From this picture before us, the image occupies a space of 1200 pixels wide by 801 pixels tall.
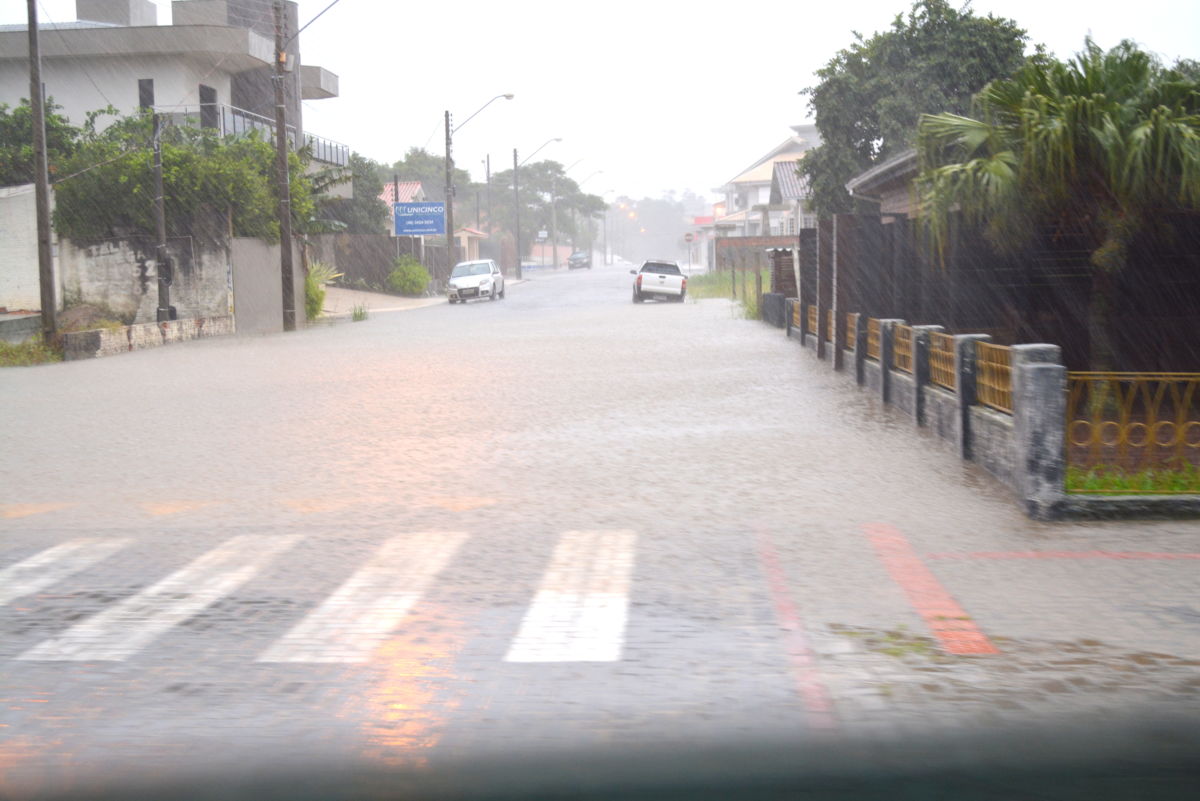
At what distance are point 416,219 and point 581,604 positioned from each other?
178 feet

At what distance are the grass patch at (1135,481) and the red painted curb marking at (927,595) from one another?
1462 millimetres

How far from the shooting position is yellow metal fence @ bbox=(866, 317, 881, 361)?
15617 mm

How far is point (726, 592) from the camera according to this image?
251 inches

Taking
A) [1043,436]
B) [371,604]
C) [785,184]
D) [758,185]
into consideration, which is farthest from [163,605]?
[758,185]

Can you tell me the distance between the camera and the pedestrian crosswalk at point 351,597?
5.47 meters

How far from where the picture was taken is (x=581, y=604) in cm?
618

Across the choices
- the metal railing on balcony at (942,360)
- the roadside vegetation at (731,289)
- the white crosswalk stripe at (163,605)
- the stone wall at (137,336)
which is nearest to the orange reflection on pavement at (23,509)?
the white crosswalk stripe at (163,605)

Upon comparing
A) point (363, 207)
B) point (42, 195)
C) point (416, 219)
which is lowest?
point (42, 195)

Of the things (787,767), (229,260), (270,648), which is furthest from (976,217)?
(229,260)

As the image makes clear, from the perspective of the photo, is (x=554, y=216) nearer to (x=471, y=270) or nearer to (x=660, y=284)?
(x=471, y=270)

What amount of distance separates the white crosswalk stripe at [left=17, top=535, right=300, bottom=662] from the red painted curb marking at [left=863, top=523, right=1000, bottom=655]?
11.1 feet

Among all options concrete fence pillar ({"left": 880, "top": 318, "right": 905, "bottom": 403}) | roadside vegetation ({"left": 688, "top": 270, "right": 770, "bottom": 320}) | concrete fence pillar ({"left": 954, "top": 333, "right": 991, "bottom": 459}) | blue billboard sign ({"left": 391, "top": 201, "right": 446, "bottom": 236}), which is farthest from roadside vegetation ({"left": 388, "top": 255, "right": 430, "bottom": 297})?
concrete fence pillar ({"left": 954, "top": 333, "right": 991, "bottom": 459})

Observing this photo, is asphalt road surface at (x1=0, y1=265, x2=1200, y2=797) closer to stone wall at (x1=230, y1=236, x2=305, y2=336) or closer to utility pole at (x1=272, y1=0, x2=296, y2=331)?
stone wall at (x1=230, y1=236, x2=305, y2=336)

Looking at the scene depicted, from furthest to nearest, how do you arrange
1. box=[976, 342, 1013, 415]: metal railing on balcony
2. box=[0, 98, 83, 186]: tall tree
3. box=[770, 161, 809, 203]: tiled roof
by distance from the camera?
box=[770, 161, 809, 203]: tiled roof < box=[0, 98, 83, 186]: tall tree < box=[976, 342, 1013, 415]: metal railing on balcony
